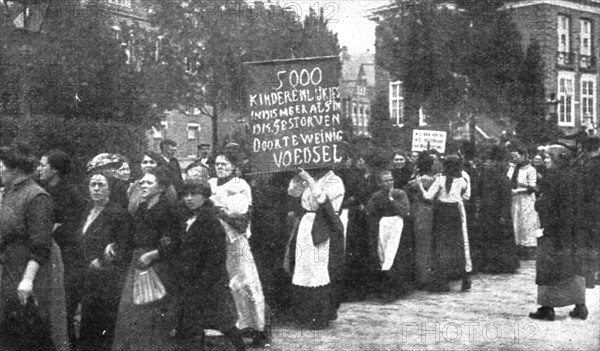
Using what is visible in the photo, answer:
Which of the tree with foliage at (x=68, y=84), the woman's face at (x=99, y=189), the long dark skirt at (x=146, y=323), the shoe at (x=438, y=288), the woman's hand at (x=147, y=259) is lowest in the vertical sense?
the shoe at (x=438, y=288)

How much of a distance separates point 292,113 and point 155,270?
100 inches

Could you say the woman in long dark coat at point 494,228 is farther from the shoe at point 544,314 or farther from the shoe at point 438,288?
the shoe at point 544,314

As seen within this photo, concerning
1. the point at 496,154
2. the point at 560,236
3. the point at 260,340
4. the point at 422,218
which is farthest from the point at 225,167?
the point at 496,154

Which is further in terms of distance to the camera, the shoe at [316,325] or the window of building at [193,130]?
the window of building at [193,130]

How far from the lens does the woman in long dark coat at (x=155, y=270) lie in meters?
5.77

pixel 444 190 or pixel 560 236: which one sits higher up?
pixel 444 190

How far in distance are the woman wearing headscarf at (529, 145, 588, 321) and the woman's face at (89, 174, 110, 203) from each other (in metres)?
4.45

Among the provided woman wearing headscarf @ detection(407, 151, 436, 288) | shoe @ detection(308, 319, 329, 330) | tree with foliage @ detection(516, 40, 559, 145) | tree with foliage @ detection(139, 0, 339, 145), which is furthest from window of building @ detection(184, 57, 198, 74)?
shoe @ detection(308, 319, 329, 330)

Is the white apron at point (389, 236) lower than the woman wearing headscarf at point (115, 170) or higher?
lower

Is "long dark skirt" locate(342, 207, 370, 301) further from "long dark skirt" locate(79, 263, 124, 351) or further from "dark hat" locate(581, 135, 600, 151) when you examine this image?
"long dark skirt" locate(79, 263, 124, 351)

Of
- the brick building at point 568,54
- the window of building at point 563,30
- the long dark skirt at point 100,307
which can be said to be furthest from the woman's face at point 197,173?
the window of building at point 563,30

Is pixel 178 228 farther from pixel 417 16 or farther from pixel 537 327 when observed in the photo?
pixel 417 16

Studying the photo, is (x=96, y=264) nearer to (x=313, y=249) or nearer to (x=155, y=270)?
(x=155, y=270)

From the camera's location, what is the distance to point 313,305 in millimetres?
8133
